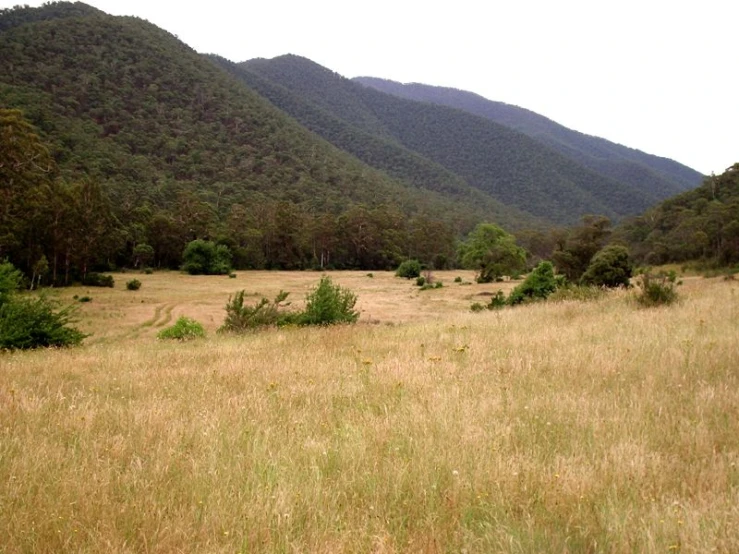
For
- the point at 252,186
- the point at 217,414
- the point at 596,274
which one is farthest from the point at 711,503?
the point at 252,186

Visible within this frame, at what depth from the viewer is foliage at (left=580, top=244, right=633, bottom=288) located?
87.2 feet

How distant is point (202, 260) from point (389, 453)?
69.5 metres

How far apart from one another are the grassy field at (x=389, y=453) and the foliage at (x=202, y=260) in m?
63.3

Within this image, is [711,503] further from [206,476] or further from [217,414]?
[217,414]

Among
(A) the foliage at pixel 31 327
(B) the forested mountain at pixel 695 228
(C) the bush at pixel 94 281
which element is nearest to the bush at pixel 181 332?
(A) the foliage at pixel 31 327

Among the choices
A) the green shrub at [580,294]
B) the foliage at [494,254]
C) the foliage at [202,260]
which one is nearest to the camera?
the green shrub at [580,294]

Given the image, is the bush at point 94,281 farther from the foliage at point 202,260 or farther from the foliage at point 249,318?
the foliage at point 249,318

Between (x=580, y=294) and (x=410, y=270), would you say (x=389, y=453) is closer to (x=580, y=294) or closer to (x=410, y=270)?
(x=580, y=294)

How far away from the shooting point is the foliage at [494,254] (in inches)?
2229

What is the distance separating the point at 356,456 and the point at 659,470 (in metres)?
2.14

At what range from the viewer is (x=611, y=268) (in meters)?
26.8

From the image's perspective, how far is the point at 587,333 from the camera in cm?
865

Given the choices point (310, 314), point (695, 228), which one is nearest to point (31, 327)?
point (310, 314)

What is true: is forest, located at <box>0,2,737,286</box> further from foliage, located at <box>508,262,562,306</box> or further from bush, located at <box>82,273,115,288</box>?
foliage, located at <box>508,262,562,306</box>
